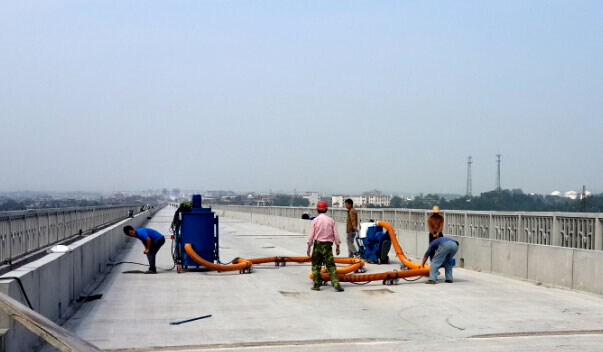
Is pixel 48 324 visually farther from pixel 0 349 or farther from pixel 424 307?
pixel 424 307

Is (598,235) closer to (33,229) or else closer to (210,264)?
(210,264)

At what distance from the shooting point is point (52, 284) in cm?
1090

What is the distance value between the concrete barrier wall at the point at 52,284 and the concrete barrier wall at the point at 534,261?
10123mm

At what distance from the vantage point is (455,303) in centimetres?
1330

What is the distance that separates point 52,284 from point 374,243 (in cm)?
1227

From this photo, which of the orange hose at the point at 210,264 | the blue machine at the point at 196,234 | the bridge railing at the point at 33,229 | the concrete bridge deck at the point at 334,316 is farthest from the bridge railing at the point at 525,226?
the bridge railing at the point at 33,229

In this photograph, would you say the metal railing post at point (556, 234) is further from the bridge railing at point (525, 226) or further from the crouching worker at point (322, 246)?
the crouching worker at point (322, 246)

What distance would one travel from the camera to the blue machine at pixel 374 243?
69.8 ft

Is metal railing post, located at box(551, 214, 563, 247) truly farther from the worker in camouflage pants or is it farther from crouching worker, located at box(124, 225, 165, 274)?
crouching worker, located at box(124, 225, 165, 274)

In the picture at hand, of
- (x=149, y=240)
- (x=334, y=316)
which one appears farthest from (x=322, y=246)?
(x=149, y=240)

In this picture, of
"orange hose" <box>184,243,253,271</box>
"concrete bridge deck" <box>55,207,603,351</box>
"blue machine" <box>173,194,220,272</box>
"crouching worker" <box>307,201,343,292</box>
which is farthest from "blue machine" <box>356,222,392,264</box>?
"crouching worker" <box>307,201,343,292</box>

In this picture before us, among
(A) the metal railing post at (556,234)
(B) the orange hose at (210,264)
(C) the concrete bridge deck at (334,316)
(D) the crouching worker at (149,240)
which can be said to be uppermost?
(A) the metal railing post at (556,234)

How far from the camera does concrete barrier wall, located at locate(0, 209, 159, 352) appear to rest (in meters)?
7.98

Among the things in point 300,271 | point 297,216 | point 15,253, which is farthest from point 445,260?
point 297,216
